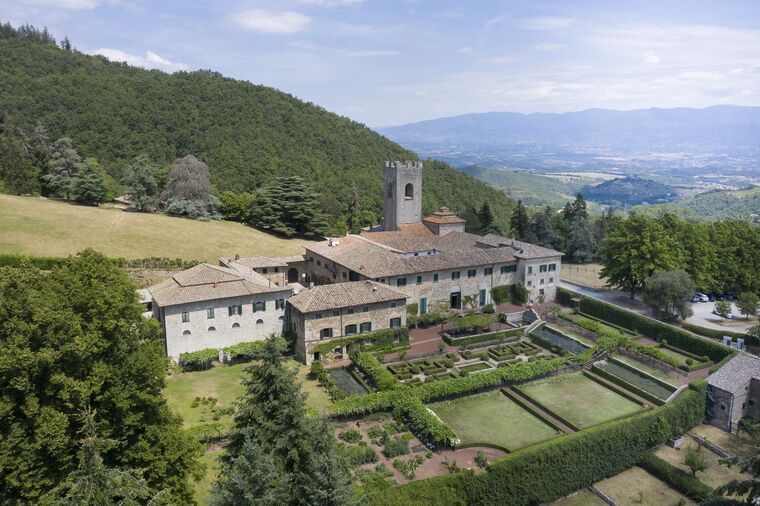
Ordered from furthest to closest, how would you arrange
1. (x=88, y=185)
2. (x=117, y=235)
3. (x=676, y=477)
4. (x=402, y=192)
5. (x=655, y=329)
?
(x=88, y=185), (x=402, y=192), (x=117, y=235), (x=655, y=329), (x=676, y=477)

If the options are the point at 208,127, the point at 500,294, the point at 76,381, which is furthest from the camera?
the point at 208,127

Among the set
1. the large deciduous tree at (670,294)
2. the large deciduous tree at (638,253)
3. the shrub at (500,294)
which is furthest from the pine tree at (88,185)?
the large deciduous tree at (670,294)

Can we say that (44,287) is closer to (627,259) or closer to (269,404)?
(269,404)

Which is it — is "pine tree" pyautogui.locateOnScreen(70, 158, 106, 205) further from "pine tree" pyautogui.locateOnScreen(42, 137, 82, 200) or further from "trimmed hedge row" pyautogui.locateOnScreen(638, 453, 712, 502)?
"trimmed hedge row" pyautogui.locateOnScreen(638, 453, 712, 502)

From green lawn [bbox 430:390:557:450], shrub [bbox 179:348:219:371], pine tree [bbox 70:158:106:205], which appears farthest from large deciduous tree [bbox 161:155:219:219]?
green lawn [bbox 430:390:557:450]

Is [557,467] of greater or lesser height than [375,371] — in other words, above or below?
below

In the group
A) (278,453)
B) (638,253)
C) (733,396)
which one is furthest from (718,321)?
(278,453)

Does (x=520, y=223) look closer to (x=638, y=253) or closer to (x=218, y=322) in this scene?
(x=638, y=253)
